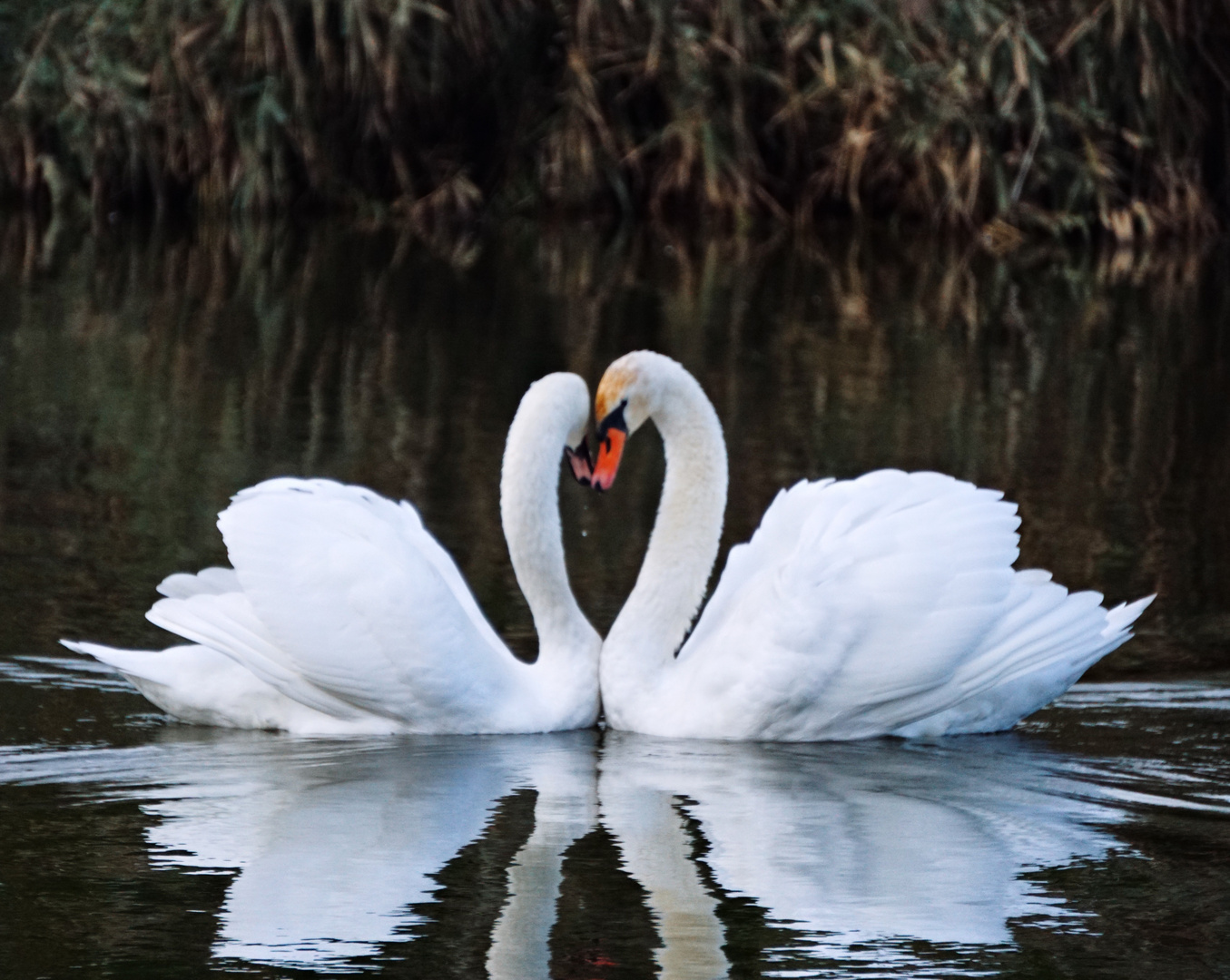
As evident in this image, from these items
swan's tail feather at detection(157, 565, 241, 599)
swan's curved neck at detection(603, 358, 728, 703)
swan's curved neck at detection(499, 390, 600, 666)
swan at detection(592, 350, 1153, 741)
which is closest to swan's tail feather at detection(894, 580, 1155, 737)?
swan at detection(592, 350, 1153, 741)

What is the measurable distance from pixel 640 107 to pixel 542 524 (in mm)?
13668

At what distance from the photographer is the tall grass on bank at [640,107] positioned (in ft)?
56.2

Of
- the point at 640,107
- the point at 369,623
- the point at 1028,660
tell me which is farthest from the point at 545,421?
the point at 640,107

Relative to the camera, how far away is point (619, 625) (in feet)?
19.0

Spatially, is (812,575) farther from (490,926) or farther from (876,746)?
(490,926)

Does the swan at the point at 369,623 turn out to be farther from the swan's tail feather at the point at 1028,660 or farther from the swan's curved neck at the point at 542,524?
the swan's tail feather at the point at 1028,660

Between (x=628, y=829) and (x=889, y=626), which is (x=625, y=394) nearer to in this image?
(x=889, y=626)

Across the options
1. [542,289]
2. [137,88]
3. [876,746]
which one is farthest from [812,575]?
[137,88]

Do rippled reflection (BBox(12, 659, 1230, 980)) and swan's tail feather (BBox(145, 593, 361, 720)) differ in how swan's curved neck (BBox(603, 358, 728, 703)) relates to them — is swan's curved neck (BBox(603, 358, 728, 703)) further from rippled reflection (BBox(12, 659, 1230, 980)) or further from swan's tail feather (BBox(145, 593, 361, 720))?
swan's tail feather (BBox(145, 593, 361, 720))

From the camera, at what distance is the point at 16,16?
1753 cm

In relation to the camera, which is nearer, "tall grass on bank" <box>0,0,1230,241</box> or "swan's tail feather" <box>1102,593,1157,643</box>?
"swan's tail feather" <box>1102,593,1157,643</box>

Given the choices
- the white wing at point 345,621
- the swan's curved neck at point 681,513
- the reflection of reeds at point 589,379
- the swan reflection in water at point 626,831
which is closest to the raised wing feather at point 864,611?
the swan reflection in water at point 626,831

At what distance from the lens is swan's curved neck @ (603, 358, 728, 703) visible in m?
5.84

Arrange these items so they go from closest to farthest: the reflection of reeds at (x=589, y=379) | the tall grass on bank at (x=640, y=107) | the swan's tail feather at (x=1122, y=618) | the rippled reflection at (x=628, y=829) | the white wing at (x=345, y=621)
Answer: the rippled reflection at (x=628, y=829) < the white wing at (x=345, y=621) < the swan's tail feather at (x=1122, y=618) < the reflection of reeds at (x=589, y=379) < the tall grass on bank at (x=640, y=107)
